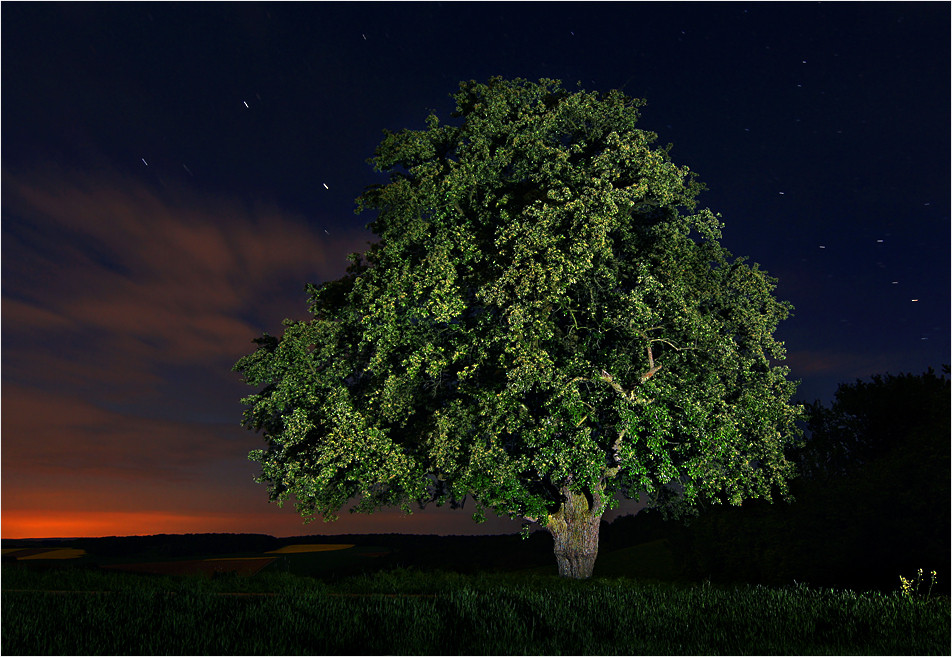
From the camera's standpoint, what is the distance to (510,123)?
2369 cm

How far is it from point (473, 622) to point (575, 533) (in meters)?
10.5

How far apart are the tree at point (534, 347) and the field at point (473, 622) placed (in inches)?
186

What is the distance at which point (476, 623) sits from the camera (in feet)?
41.0

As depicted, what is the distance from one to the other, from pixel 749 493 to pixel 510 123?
47.6 ft

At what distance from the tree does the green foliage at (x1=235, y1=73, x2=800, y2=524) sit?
74mm

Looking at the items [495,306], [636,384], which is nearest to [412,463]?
[495,306]

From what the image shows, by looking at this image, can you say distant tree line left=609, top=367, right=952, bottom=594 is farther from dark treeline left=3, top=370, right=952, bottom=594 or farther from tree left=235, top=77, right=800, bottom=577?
tree left=235, top=77, right=800, bottom=577

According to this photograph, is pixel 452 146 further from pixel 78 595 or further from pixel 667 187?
pixel 78 595

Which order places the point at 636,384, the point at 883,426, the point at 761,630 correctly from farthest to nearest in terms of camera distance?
the point at 883,426
the point at 636,384
the point at 761,630

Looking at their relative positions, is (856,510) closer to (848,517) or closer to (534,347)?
(848,517)

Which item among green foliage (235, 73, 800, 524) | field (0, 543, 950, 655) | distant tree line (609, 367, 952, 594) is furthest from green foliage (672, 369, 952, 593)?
field (0, 543, 950, 655)

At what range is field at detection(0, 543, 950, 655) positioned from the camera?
11.3 meters

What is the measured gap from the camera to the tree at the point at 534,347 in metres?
19.5

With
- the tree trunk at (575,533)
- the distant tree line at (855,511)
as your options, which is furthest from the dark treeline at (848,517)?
the tree trunk at (575,533)
